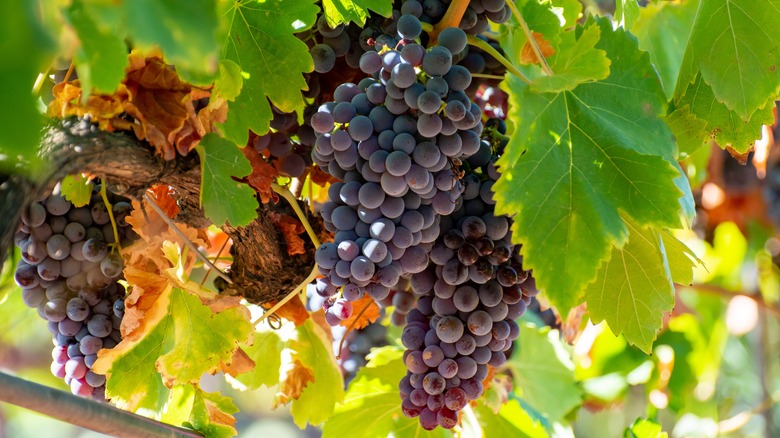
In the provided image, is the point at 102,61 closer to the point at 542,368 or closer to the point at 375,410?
the point at 375,410

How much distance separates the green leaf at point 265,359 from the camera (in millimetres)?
1193

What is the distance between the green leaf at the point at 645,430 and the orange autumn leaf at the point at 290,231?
1.94 feet

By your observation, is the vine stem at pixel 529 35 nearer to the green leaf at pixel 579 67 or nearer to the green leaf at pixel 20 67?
the green leaf at pixel 579 67

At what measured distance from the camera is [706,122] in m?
1.00

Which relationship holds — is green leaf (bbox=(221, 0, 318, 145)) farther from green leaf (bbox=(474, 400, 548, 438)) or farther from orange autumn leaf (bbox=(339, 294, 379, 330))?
green leaf (bbox=(474, 400, 548, 438))

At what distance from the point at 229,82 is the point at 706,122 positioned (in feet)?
2.04

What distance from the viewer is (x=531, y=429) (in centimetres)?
127

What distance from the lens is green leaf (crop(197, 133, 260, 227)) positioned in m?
0.83

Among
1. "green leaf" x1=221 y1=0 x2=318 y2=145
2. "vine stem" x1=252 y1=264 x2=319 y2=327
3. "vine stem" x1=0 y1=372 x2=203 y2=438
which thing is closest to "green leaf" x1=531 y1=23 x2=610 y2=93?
"green leaf" x1=221 y1=0 x2=318 y2=145

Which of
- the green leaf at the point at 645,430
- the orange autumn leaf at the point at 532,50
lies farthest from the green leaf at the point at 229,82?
the green leaf at the point at 645,430

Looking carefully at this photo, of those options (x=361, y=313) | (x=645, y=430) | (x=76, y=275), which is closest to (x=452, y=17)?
(x=361, y=313)

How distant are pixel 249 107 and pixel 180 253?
0.78 feet

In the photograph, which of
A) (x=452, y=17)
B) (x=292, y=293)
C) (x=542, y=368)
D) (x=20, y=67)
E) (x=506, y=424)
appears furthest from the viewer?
(x=542, y=368)

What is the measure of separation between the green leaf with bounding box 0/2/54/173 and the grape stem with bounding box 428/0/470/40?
1.93ft
